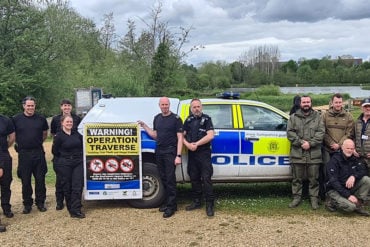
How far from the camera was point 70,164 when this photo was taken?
22.6 feet

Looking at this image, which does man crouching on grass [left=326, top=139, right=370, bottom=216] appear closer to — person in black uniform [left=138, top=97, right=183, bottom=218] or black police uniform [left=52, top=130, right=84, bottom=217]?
person in black uniform [left=138, top=97, right=183, bottom=218]

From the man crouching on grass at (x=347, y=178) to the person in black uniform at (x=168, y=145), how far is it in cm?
229

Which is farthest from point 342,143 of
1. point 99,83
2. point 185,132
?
point 99,83

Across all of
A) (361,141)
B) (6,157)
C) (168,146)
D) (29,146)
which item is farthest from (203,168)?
(6,157)

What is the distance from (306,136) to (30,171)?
4.31m

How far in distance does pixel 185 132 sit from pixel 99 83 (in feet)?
78.3

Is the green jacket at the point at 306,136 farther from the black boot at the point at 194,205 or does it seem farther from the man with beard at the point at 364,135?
the black boot at the point at 194,205

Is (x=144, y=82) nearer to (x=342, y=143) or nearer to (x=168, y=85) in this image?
(x=168, y=85)

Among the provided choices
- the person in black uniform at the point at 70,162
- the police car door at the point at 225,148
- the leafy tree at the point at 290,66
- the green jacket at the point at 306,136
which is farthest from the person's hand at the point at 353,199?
the leafy tree at the point at 290,66

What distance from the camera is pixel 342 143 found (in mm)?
6887

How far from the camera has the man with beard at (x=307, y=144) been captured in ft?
22.6

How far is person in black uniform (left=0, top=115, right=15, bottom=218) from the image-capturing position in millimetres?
6602

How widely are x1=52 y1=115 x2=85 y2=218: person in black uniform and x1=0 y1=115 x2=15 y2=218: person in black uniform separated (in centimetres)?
67

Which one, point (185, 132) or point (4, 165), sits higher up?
point (185, 132)
